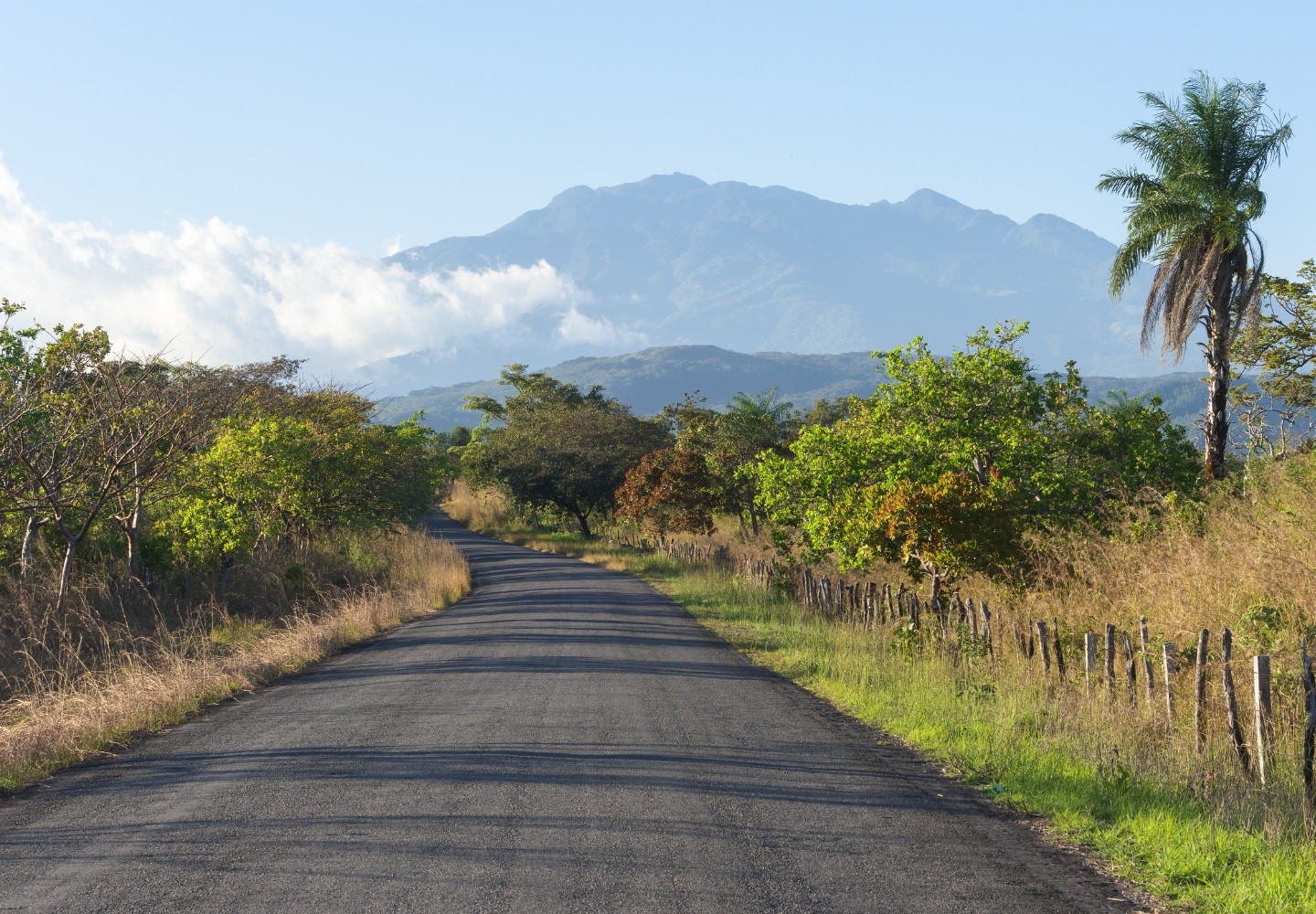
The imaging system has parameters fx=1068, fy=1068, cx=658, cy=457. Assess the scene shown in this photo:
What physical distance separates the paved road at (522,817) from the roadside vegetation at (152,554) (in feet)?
5.35

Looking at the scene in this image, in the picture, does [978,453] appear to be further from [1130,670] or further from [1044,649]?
[1130,670]

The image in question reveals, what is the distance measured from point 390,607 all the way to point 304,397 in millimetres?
18051

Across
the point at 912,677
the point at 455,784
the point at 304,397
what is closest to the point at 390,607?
the point at 912,677

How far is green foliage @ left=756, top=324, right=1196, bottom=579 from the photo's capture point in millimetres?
16219

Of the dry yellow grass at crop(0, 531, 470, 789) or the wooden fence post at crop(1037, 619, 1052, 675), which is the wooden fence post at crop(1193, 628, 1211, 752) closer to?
the wooden fence post at crop(1037, 619, 1052, 675)

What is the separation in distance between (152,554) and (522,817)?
17.4 meters

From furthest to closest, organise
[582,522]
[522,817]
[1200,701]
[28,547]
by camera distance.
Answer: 1. [582,522]
2. [28,547]
3. [1200,701]
4. [522,817]

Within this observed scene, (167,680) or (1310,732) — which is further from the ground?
(1310,732)

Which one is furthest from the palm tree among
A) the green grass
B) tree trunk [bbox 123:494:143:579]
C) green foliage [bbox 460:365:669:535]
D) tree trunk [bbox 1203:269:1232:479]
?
green foliage [bbox 460:365:669:535]

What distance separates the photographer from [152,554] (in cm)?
2144

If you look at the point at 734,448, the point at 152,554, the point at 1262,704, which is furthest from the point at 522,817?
the point at 734,448

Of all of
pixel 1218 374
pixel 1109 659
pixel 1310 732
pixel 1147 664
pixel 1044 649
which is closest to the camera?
pixel 1310 732

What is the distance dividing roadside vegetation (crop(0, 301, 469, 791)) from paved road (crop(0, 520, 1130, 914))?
163 centimetres

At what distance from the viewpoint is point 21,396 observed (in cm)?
1623
